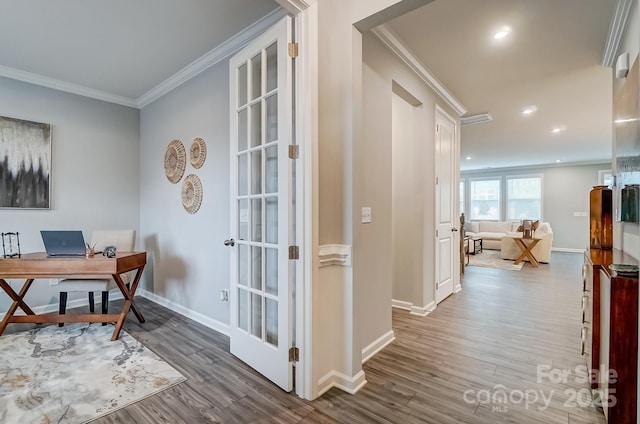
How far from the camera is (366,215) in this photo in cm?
212

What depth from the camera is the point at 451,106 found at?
4.04m

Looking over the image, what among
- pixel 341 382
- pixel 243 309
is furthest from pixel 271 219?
pixel 341 382

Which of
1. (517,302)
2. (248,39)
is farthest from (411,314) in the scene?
(248,39)

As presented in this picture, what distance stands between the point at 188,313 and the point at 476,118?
16.5ft

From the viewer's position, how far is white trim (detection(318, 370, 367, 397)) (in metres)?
1.87

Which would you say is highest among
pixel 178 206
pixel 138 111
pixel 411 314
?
pixel 138 111

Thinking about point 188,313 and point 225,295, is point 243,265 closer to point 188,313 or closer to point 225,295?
point 225,295

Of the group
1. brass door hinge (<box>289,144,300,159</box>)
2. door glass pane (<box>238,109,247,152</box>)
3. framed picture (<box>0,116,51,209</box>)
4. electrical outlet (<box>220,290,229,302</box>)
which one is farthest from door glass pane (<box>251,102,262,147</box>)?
framed picture (<box>0,116,51,209</box>)

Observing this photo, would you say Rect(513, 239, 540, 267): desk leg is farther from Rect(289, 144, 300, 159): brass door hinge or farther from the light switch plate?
Rect(289, 144, 300, 159): brass door hinge

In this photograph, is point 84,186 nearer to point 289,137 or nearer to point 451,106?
point 289,137

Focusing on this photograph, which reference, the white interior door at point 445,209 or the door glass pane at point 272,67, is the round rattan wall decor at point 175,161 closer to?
the door glass pane at point 272,67

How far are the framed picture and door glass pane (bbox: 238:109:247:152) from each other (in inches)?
105

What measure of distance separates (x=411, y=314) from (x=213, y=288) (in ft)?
7.21

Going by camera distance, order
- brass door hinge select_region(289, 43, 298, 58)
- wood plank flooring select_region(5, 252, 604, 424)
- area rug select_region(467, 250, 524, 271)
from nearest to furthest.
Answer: wood plank flooring select_region(5, 252, 604, 424) → brass door hinge select_region(289, 43, 298, 58) → area rug select_region(467, 250, 524, 271)
